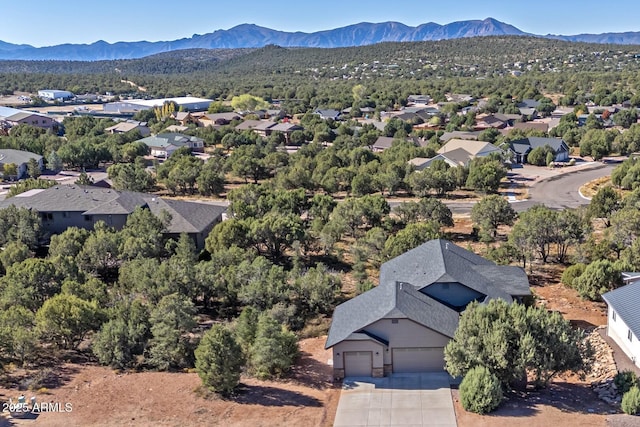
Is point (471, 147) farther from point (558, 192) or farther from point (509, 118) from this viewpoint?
point (509, 118)

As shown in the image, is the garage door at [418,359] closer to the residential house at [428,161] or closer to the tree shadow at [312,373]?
the tree shadow at [312,373]

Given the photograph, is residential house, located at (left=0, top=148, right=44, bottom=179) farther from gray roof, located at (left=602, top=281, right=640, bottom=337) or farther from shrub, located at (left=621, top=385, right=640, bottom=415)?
shrub, located at (left=621, top=385, right=640, bottom=415)

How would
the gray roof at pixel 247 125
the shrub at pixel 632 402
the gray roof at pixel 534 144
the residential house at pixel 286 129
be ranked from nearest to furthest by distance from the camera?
the shrub at pixel 632 402 < the gray roof at pixel 534 144 < the residential house at pixel 286 129 < the gray roof at pixel 247 125

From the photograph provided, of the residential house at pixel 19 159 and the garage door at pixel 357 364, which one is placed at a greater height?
the residential house at pixel 19 159

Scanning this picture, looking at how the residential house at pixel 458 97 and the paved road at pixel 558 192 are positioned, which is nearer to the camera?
the paved road at pixel 558 192

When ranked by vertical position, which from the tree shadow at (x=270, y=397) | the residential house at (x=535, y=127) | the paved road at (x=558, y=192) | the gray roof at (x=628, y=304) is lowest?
the tree shadow at (x=270, y=397)

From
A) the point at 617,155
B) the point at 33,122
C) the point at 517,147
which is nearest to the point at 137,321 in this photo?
the point at 517,147

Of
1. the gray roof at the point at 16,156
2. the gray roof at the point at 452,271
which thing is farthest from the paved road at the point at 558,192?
the gray roof at the point at 16,156

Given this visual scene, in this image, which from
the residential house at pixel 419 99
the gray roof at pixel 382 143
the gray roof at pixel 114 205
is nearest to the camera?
the gray roof at pixel 114 205

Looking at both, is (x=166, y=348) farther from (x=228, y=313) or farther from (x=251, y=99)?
(x=251, y=99)
